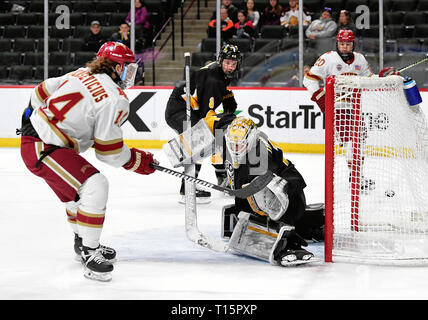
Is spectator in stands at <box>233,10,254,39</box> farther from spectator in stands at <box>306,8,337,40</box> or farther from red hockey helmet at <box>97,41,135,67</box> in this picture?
red hockey helmet at <box>97,41,135,67</box>

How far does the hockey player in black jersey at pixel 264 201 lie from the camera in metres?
3.48

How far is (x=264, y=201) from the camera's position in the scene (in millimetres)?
3553

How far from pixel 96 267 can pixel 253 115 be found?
497 cm

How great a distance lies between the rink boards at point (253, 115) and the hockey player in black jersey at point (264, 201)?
3.99 m

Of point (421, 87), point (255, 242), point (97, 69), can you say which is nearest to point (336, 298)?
point (255, 242)

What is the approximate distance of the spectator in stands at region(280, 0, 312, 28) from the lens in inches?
320

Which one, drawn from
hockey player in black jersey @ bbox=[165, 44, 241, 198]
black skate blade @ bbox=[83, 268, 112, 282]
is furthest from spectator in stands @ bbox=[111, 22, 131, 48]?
black skate blade @ bbox=[83, 268, 112, 282]

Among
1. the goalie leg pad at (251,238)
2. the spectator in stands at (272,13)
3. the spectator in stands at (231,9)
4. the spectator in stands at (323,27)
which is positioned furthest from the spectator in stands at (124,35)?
the goalie leg pad at (251,238)

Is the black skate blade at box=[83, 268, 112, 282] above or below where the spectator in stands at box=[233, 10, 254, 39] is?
below

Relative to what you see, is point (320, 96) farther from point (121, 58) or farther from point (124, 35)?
point (124, 35)

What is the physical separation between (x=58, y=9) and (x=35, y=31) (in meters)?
0.38

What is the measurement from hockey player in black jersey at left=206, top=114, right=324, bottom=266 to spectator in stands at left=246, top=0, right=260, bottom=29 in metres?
5.19

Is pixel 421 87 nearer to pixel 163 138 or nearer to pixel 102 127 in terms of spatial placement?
pixel 163 138
